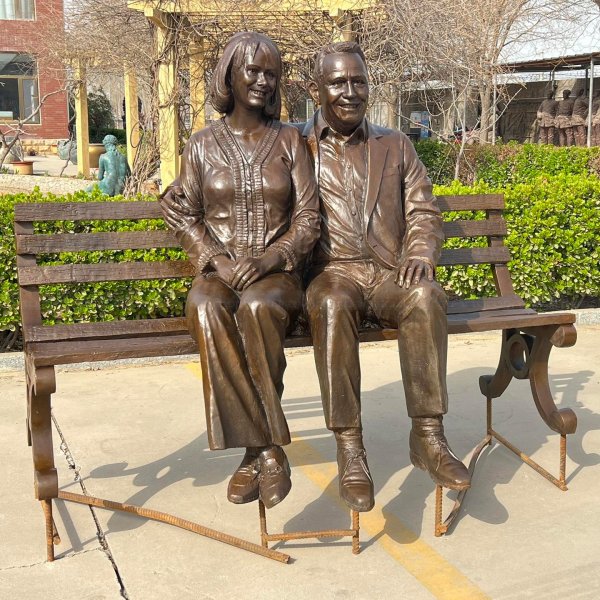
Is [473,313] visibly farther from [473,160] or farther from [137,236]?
[473,160]

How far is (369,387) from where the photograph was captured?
5359 millimetres

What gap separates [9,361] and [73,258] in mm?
793

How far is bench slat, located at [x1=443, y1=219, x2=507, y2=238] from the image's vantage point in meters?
4.26

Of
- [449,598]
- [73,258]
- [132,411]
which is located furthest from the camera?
[73,258]

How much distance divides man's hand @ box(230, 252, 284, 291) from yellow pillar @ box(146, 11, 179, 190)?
844 centimetres

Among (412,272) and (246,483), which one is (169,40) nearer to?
(412,272)

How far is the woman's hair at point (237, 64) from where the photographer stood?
3.46 meters

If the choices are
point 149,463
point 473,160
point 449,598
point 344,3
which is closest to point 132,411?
point 149,463

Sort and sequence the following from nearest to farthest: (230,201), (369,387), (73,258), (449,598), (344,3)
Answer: (449,598) < (230,201) < (369,387) < (73,258) < (344,3)

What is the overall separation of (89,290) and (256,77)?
288 centimetres

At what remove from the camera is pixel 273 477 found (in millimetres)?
3162

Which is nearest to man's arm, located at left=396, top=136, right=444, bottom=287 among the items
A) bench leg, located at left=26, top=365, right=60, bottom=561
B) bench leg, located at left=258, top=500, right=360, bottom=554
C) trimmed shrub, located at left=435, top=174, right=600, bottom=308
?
bench leg, located at left=258, top=500, right=360, bottom=554

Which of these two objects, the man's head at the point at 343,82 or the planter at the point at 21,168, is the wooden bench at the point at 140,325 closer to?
the man's head at the point at 343,82

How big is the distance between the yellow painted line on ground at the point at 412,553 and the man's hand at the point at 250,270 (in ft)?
3.46
